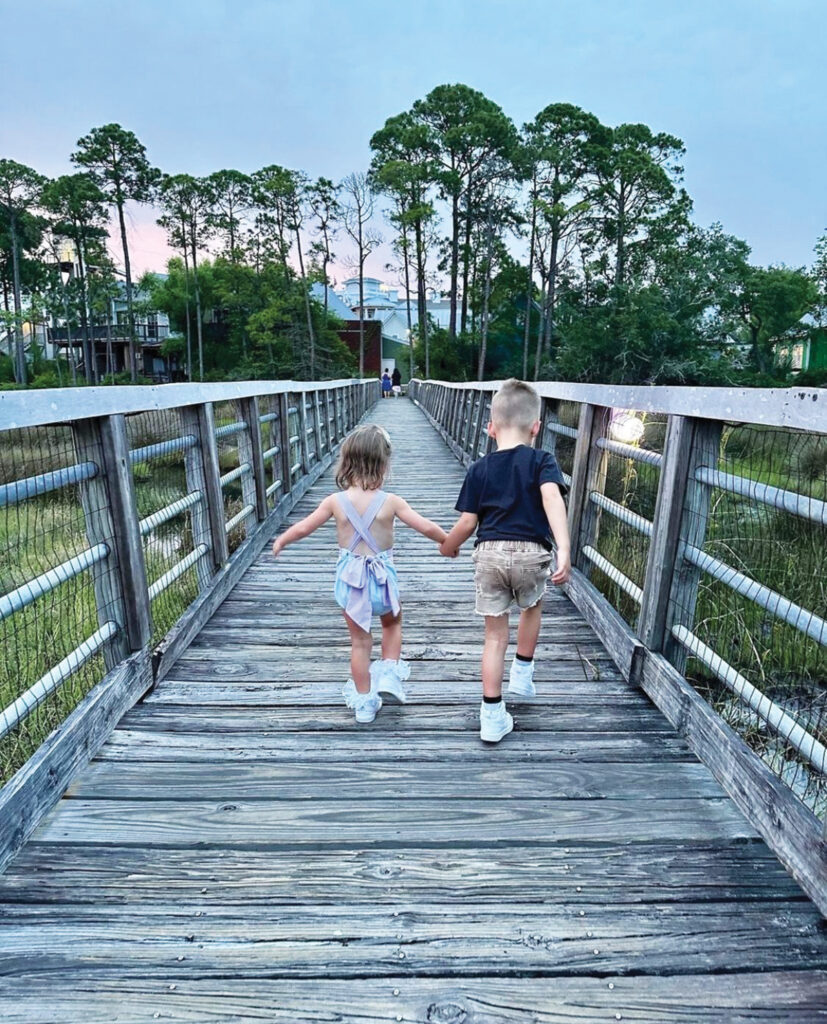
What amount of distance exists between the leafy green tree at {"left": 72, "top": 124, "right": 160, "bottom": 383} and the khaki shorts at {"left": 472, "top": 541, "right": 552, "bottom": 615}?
135ft

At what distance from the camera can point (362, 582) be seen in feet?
8.04

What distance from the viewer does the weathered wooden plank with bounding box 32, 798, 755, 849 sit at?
1839 millimetres

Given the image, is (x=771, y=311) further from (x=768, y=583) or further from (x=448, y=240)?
(x=768, y=583)

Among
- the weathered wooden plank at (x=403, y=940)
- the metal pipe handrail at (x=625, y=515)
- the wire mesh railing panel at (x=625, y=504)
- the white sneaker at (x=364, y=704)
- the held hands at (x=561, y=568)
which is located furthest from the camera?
the wire mesh railing panel at (x=625, y=504)

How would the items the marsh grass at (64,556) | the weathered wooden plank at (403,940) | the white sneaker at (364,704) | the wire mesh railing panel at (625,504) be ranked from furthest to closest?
→ the wire mesh railing panel at (625,504) < the marsh grass at (64,556) < the white sneaker at (364,704) < the weathered wooden plank at (403,940)

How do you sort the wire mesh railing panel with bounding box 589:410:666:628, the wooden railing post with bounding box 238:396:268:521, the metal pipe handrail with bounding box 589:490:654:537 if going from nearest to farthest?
1. the metal pipe handrail with bounding box 589:490:654:537
2. the wire mesh railing panel with bounding box 589:410:666:628
3. the wooden railing post with bounding box 238:396:268:521

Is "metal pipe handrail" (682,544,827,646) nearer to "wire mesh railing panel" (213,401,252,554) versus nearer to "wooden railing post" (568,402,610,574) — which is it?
"wooden railing post" (568,402,610,574)

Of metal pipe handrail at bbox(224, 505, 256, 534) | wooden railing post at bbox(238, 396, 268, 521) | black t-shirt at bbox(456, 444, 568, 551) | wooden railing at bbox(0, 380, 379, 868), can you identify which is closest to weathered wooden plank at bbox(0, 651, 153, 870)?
wooden railing at bbox(0, 380, 379, 868)

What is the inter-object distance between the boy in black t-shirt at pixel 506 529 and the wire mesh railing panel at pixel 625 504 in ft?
2.22

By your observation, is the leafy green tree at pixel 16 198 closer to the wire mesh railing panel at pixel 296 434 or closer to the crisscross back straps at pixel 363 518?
the wire mesh railing panel at pixel 296 434

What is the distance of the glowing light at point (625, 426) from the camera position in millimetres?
3438

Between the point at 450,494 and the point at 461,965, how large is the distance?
6.16 meters

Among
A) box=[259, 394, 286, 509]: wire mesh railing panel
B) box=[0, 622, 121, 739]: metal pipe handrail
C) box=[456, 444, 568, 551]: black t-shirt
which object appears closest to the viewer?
box=[0, 622, 121, 739]: metal pipe handrail

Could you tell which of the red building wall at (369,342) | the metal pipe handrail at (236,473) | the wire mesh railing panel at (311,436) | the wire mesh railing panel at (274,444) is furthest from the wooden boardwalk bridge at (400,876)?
the red building wall at (369,342)
